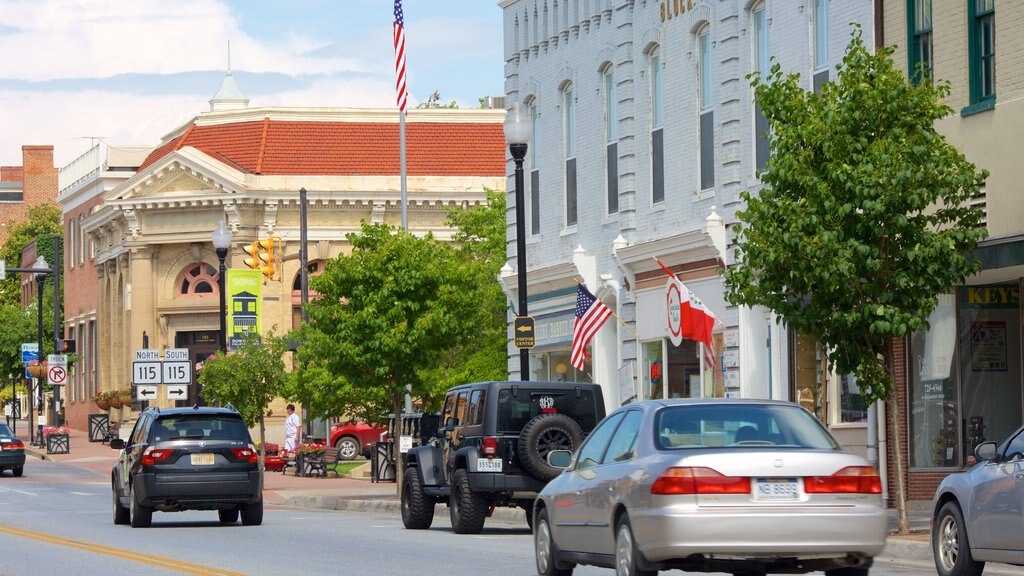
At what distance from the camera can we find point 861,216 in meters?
20.0

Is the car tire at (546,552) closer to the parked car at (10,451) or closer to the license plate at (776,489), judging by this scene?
the license plate at (776,489)

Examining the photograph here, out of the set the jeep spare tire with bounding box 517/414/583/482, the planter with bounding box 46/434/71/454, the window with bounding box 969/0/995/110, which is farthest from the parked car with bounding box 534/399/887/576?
the planter with bounding box 46/434/71/454

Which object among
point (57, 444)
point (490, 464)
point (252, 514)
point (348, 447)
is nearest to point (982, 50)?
point (490, 464)

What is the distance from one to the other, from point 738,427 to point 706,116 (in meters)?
17.7

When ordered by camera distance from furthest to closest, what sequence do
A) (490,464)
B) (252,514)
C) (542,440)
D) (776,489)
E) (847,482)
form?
1. (252,514)
2. (490,464)
3. (542,440)
4. (847,482)
5. (776,489)

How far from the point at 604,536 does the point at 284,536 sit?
32.5ft

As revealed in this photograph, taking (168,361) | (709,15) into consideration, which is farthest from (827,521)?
(168,361)

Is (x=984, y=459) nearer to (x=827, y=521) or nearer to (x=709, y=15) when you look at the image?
(x=827, y=521)

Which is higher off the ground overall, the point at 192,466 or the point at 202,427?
the point at 202,427

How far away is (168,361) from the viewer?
163ft

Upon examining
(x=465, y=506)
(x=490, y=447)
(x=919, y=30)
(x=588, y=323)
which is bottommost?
(x=465, y=506)

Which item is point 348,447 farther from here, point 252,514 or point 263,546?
point 263,546

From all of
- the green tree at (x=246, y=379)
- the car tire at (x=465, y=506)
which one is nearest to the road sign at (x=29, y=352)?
the green tree at (x=246, y=379)

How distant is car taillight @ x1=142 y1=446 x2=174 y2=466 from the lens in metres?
24.9
